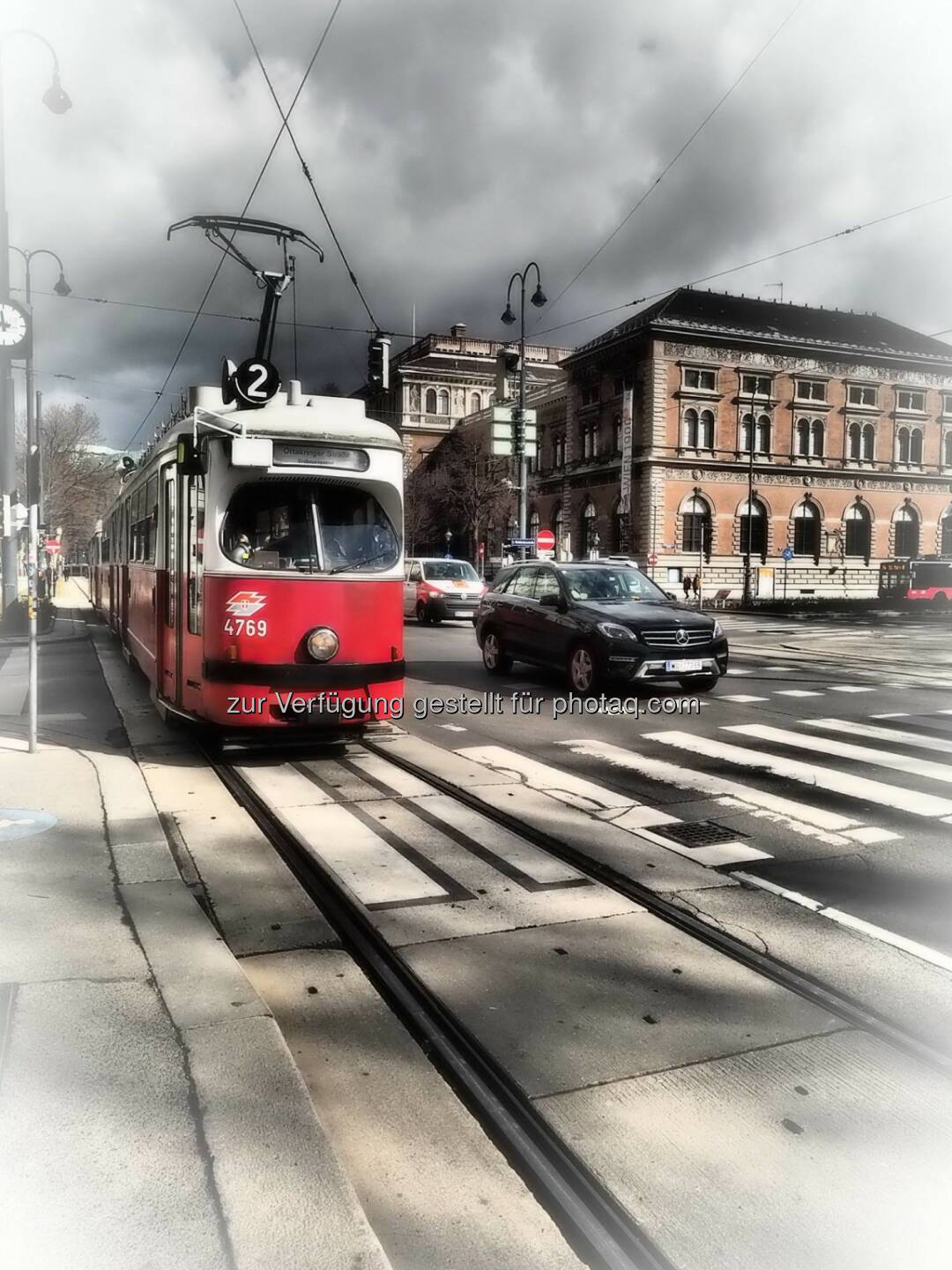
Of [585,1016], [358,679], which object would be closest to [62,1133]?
[585,1016]

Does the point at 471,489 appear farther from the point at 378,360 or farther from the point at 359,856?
the point at 359,856

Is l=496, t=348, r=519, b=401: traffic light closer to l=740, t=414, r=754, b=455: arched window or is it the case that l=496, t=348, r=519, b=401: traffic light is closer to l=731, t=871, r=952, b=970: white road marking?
l=731, t=871, r=952, b=970: white road marking

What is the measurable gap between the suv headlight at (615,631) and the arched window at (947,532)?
57.9m

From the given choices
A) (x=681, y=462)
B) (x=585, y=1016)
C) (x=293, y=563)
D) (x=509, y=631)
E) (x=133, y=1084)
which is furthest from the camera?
(x=681, y=462)

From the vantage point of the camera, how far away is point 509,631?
1434 cm

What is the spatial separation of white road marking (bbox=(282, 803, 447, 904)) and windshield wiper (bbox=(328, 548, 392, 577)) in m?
2.08

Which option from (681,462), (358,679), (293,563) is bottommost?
(358,679)

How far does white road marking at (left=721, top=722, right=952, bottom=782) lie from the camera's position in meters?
8.08

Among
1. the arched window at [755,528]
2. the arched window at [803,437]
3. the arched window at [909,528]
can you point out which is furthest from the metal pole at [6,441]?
the arched window at [909,528]

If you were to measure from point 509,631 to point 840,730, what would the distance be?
18.0 feet

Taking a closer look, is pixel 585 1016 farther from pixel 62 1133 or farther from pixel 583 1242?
pixel 62 1133

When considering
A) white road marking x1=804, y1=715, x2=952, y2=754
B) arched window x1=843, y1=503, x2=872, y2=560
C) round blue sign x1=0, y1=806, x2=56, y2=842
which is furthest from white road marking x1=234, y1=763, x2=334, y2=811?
arched window x1=843, y1=503, x2=872, y2=560

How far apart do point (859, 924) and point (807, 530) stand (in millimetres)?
58697

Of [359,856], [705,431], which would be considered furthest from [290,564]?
[705,431]
